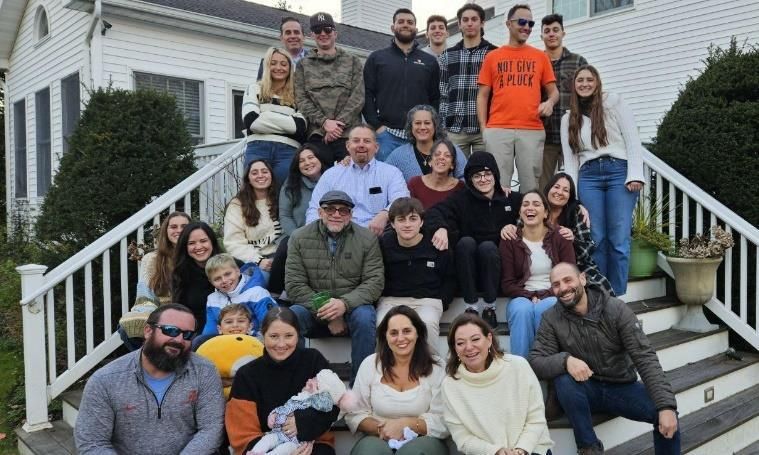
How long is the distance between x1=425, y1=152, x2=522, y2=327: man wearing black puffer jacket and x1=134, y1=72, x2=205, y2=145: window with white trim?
6.61m

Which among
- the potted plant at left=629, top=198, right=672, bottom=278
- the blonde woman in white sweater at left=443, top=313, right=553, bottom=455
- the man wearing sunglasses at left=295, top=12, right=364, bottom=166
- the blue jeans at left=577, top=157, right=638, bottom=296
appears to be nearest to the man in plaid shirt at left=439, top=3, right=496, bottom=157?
the man wearing sunglasses at left=295, top=12, right=364, bottom=166

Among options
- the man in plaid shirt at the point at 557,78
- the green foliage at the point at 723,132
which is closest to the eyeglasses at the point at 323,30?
the man in plaid shirt at the point at 557,78

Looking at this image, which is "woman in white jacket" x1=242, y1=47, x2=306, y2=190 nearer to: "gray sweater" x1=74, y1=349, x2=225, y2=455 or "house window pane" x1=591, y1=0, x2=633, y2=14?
"gray sweater" x1=74, y1=349, x2=225, y2=455

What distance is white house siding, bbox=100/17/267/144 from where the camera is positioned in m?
9.18

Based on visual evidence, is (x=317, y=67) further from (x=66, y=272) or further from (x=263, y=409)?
(x=263, y=409)

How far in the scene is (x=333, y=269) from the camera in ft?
12.7

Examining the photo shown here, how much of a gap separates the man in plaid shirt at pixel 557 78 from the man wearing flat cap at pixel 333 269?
2.00 m

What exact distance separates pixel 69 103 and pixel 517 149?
8791 mm

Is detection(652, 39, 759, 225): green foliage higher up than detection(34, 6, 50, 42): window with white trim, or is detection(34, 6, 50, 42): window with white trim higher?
detection(34, 6, 50, 42): window with white trim

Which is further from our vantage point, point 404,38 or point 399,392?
point 404,38

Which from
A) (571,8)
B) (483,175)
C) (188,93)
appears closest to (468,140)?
(483,175)

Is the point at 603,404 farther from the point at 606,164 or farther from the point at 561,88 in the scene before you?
the point at 561,88

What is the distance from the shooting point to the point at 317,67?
5.12 metres

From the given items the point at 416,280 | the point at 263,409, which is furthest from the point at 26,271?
the point at 416,280
